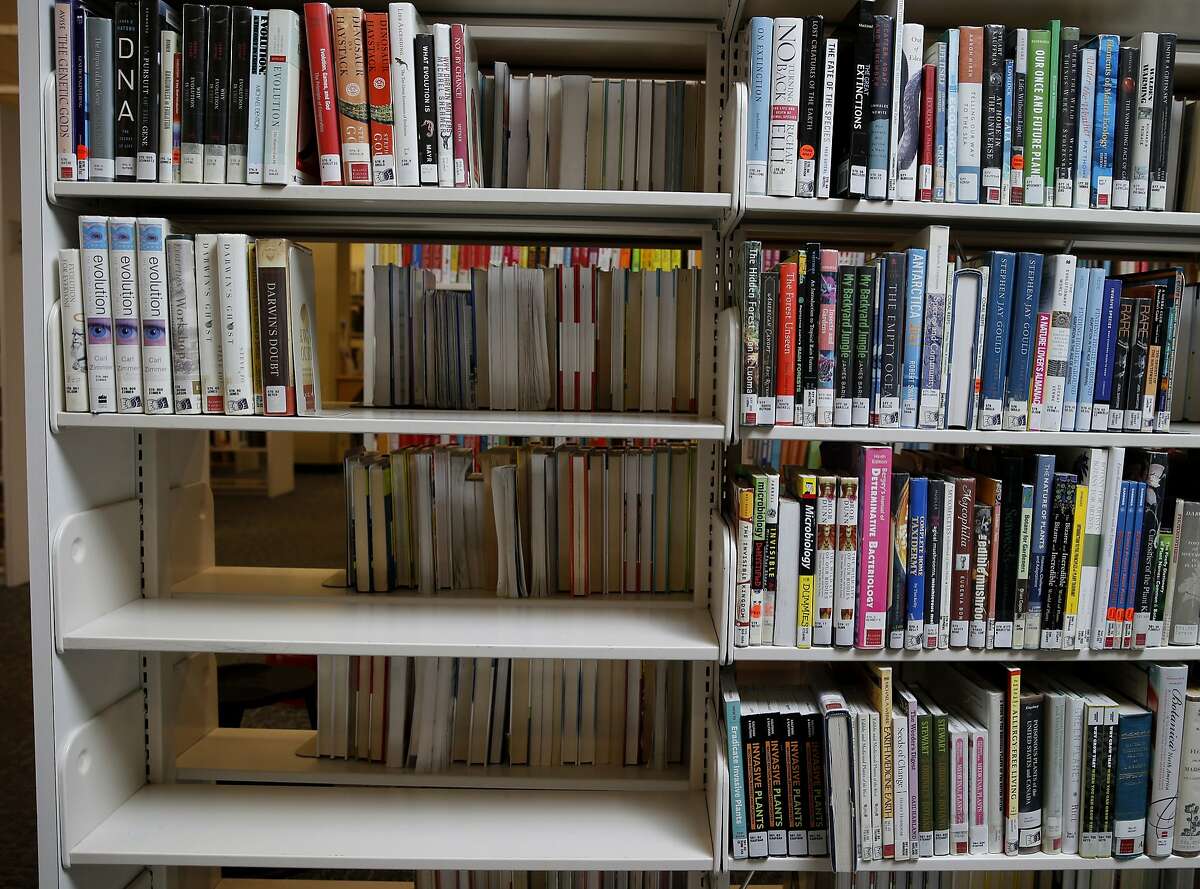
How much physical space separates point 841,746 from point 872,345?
0.65 m

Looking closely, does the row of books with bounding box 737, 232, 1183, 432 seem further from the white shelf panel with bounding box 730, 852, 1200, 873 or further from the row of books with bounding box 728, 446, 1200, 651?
the white shelf panel with bounding box 730, 852, 1200, 873

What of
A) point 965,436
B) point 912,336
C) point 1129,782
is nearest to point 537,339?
point 912,336

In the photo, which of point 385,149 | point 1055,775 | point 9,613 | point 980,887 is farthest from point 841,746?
point 9,613

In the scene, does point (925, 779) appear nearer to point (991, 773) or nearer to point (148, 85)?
point (991, 773)

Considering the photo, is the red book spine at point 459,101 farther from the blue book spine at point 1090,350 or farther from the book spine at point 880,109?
the blue book spine at point 1090,350

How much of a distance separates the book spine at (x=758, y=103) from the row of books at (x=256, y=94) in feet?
1.50

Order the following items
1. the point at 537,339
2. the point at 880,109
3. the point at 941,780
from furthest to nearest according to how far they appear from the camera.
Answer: the point at 537,339 → the point at 941,780 → the point at 880,109

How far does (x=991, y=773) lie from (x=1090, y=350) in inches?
28.3

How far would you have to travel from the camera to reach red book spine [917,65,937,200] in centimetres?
132

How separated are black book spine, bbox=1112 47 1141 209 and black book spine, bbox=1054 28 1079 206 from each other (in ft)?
0.22

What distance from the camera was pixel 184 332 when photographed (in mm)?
1360

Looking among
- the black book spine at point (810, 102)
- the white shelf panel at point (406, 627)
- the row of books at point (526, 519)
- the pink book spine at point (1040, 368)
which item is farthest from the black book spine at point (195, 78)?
the pink book spine at point (1040, 368)

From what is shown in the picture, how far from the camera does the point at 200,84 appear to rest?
52.2 inches

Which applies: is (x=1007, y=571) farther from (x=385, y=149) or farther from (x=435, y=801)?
(x=385, y=149)
